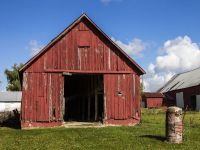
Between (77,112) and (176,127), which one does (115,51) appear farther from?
(77,112)

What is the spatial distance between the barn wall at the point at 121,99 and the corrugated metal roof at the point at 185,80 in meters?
30.2

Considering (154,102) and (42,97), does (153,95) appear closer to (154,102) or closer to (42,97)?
(154,102)

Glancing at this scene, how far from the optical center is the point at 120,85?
98.5 ft

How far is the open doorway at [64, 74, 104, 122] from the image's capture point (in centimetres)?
3362

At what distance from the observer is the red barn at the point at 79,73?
1126 inches

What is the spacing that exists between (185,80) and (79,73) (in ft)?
134

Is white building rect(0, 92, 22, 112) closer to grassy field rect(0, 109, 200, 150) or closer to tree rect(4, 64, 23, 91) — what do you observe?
tree rect(4, 64, 23, 91)

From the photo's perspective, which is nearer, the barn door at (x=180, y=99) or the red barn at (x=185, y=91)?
the red barn at (x=185, y=91)

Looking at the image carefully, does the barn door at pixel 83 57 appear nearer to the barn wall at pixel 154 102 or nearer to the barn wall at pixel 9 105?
the barn wall at pixel 154 102

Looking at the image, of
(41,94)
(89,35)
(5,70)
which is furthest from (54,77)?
(5,70)

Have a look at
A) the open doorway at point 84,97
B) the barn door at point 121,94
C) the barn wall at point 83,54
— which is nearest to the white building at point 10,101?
the open doorway at point 84,97

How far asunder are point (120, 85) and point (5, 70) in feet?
192

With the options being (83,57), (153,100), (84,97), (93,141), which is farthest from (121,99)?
(153,100)

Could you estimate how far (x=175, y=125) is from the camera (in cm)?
1900
